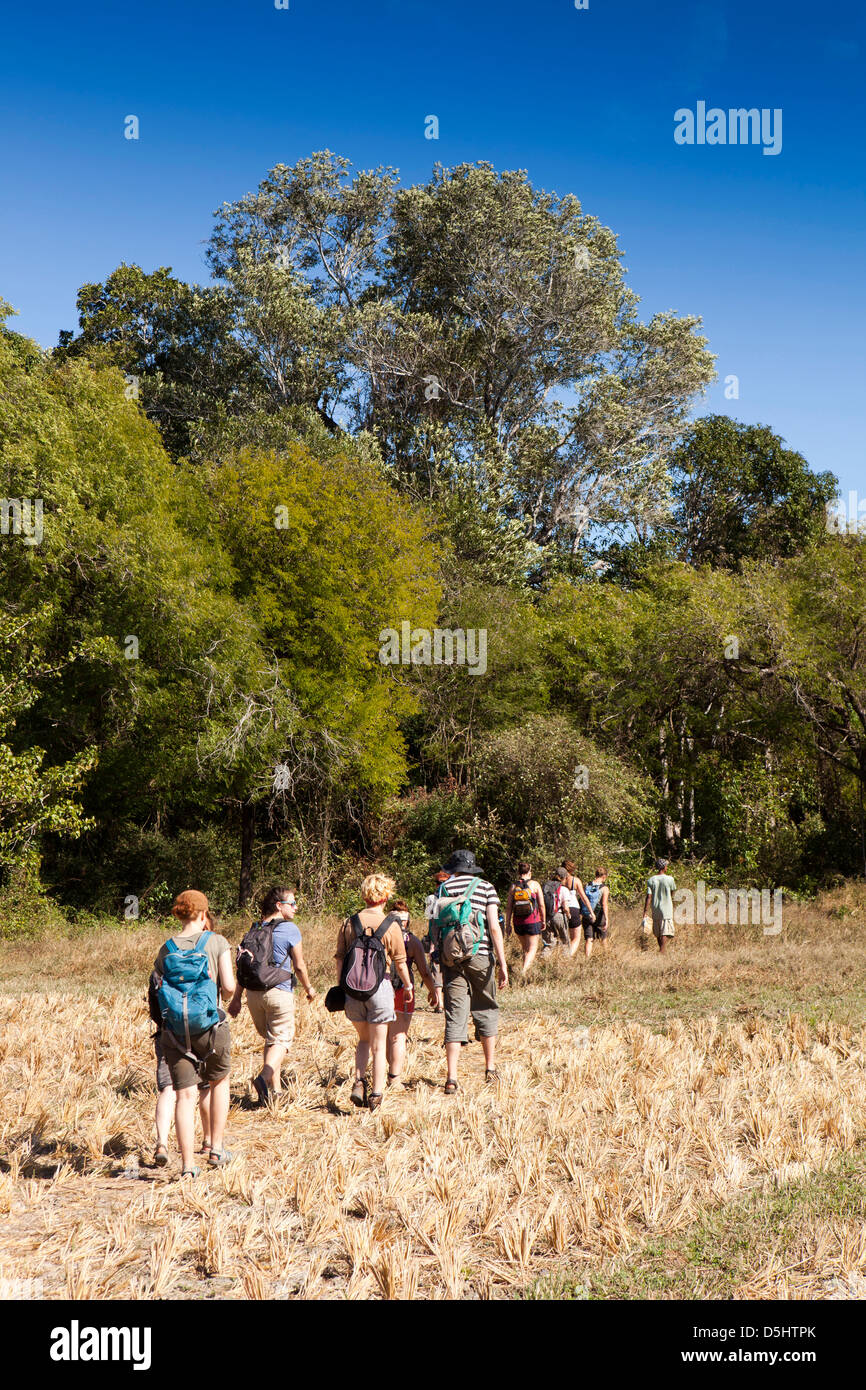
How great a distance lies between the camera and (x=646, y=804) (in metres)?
25.3

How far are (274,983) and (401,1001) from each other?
1.11 m

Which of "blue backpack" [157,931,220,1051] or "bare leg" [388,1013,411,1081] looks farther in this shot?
"bare leg" [388,1013,411,1081]

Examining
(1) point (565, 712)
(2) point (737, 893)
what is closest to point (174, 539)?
(1) point (565, 712)

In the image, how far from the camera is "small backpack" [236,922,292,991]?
7.48 meters

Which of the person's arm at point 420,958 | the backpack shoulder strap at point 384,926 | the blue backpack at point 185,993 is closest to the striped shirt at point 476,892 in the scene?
the person's arm at point 420,958

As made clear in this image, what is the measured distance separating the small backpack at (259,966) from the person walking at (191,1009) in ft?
4.27

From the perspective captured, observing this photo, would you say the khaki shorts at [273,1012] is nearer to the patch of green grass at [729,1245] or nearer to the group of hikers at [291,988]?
the group of hikers at [291,988]

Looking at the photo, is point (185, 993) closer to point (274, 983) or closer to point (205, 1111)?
point (205, 1111)

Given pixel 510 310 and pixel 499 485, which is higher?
pixel 510 310

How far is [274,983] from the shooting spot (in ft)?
24.6

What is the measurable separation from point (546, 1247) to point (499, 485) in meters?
29.7

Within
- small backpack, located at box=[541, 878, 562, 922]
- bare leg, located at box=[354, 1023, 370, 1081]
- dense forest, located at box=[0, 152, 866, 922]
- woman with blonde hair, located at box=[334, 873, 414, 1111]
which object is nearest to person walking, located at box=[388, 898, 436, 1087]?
woman with blonde hair, located at box=[334, 873, 414, 1111]

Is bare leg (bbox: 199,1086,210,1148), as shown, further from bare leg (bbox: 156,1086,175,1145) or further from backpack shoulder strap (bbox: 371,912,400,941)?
backpack shoulder strap (bbox: 371,912,400,941)
